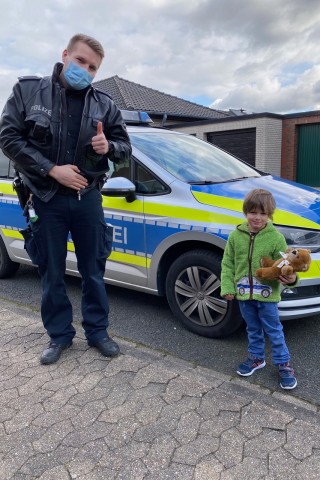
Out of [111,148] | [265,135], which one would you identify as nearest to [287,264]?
[111,148]

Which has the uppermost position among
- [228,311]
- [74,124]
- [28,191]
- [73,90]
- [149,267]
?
[73,90]

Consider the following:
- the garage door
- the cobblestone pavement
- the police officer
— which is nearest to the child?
the cobblestone pavement

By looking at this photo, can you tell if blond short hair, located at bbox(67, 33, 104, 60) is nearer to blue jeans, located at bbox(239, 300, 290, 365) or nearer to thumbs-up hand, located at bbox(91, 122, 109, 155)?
thumbs-up hand, located at bbox(91, 122, 109, 155)

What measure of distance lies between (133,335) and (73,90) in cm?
193

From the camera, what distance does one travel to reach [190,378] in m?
2.69

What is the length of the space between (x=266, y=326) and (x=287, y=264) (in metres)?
0.47

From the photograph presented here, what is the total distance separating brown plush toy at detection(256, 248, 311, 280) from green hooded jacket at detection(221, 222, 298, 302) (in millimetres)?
83

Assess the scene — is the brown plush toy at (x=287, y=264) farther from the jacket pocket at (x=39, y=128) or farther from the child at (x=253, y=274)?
the jacket pocket at (x=39, y=128)

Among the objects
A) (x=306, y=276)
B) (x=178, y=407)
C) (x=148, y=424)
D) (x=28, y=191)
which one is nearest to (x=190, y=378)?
(x=178, y=407)

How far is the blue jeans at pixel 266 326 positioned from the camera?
2.62 m

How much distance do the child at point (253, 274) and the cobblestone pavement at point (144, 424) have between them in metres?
0.28

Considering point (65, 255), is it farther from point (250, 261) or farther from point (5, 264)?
point (5, 264)

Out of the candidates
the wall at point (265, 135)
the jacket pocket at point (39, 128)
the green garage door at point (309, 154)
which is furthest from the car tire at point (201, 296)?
A: the green garage door at point (309, 154)

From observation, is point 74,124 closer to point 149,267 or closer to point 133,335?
point 149,267
